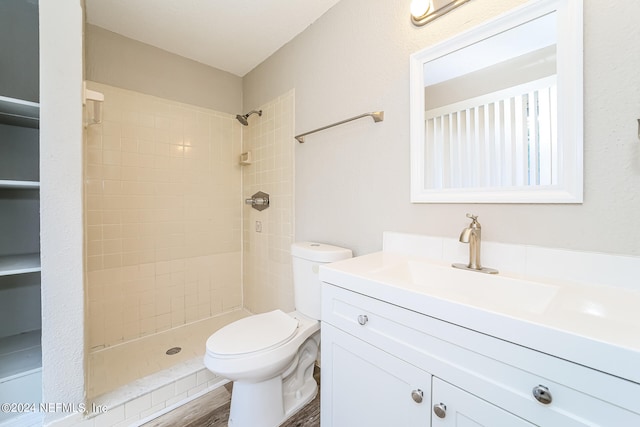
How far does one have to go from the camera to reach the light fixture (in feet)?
3.48

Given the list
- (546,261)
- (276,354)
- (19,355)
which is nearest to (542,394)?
(546,261)

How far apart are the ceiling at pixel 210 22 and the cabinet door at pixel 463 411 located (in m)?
1.94

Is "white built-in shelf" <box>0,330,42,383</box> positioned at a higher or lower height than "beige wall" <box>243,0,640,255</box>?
lower

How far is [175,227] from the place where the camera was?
7.06 ft

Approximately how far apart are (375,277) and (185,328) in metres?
1.97

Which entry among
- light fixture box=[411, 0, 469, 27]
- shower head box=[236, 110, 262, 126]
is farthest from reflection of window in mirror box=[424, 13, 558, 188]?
shower head box=[236, 110, 262, 126]

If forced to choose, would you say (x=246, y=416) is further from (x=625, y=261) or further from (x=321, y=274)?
(x=625, y=261)

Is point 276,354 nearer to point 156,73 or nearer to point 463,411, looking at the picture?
point 463,411

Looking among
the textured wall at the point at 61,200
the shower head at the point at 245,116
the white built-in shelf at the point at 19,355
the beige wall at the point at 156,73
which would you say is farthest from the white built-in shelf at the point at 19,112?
the shower head at the point at 245,116

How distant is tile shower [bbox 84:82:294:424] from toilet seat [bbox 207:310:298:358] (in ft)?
1.64

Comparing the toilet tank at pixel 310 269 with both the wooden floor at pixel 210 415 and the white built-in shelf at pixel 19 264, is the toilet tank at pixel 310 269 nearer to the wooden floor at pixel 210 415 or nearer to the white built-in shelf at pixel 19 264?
the wooden floor at pixel 210 415

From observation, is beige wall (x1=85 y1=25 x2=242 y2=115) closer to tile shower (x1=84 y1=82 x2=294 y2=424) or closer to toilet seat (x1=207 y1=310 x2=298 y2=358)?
tile shower (x1=84 y1=82 x2=294 y2=424)

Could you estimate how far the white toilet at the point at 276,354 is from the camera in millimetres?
1165

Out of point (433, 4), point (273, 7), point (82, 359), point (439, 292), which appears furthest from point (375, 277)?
point (273, 7)
